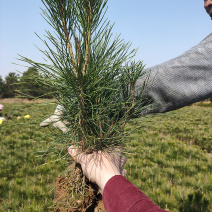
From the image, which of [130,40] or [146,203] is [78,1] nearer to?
[130,40]

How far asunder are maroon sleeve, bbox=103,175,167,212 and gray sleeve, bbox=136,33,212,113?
0.50 m

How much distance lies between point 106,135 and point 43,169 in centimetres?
183

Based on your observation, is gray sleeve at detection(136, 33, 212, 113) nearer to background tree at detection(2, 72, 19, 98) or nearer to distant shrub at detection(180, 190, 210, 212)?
background tree at detection(2, 72, 19, 98)

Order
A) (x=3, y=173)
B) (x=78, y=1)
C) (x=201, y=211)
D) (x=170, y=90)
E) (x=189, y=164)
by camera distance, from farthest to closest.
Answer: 1. (x=189, y=164)
2. (x=3, y=173)
3. (x=201, y=211)
4. (x=170, y=90)
5. (x=78, y=1)

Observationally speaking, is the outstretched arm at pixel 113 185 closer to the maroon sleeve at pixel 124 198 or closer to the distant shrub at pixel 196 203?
the maroon sleeve at pixel 124 198

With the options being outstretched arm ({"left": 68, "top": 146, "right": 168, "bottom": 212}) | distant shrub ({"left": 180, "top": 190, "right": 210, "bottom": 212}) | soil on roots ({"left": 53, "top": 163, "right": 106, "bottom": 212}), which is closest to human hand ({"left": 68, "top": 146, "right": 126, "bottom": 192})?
outstretched arm ({"left": 68, "top": 146, "right": 168, "bottom": 212})

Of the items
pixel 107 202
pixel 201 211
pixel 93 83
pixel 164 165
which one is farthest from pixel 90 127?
pixel 164 165

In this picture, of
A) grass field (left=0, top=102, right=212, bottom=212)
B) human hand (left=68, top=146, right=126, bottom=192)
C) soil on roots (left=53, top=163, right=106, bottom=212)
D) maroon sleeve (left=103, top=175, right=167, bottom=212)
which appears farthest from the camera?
grass field (left=0, top=102, right=212, bottom=212)

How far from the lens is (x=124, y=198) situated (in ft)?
2.18

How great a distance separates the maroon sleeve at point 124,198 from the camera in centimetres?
63

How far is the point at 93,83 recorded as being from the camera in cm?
78

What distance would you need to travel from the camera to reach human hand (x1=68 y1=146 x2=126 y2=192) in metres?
0.76

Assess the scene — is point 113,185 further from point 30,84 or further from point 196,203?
point 196,203

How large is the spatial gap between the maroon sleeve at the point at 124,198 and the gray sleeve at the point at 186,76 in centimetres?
50
